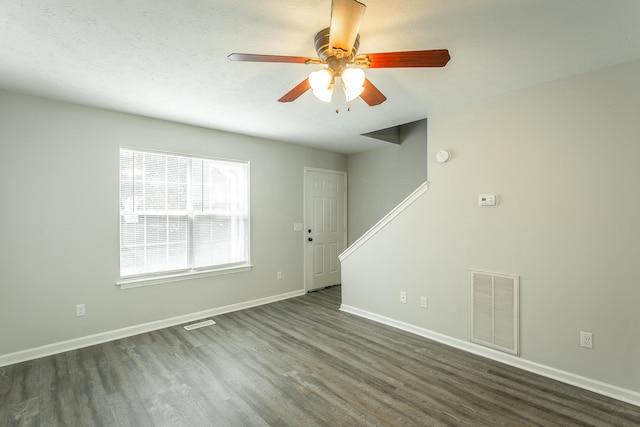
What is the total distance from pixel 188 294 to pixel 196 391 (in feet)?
5.68

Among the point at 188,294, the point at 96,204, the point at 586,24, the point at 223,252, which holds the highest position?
the point at 586,24

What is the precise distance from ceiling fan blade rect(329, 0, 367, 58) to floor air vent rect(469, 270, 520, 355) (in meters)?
2.43

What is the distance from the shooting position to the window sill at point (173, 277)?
3.40m

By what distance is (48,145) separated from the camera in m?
2.95

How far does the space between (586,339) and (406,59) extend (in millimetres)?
2533

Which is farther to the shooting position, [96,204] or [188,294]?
[188,294]

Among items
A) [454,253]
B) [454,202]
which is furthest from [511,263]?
[454,202]

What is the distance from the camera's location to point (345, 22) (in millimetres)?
1418

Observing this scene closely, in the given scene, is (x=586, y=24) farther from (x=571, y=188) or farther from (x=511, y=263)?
(x=511, y=263)

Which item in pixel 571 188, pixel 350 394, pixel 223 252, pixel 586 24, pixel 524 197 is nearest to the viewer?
pixel 586 24

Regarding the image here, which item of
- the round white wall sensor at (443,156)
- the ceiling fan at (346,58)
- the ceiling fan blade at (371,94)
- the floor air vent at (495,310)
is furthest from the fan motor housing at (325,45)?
the floor air vent at (495,310)

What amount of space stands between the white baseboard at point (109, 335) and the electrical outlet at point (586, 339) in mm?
3614

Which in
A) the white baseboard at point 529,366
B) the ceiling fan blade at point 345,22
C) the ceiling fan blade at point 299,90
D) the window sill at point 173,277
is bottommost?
the white baseboard at point 529,366

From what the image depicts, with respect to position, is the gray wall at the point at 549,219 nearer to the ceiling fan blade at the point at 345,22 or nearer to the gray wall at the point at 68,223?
the ceiling fan blade at the point at 345,22
